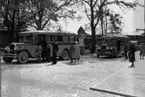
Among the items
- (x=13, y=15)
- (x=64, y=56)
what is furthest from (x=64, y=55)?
(x=13, y=15)

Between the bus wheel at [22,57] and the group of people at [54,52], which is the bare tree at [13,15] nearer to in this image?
the group of people at [54,52]

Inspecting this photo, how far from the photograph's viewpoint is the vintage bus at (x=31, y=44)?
1906cm

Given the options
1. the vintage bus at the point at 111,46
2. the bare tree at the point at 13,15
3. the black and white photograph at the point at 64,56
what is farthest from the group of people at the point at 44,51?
the bare tree at the point at 13,15

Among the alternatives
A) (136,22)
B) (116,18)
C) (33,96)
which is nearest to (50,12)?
(116,18)

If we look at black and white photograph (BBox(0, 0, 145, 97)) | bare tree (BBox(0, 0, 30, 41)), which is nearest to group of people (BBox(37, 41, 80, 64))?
black and white photograph (BBox(0, 0, 145, 97))

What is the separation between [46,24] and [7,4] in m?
6.73

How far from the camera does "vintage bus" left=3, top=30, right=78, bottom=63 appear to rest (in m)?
19.1

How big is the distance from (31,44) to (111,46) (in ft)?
34.6

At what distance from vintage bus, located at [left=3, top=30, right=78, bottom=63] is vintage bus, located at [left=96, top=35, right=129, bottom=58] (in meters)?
4.65

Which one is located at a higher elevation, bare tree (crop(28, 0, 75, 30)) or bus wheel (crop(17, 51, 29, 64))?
bare tree (crop(28, 0, 75, 30))

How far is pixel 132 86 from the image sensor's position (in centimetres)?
908

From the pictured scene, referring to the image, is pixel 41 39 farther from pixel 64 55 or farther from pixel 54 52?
pixel 64 55

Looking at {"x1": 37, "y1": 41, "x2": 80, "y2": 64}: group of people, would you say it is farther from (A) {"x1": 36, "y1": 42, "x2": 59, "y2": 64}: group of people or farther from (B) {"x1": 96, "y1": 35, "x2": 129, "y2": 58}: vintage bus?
(B) {"x1": 96, "y1": 35, "x2": 129, "y2": 58}: vintage bus

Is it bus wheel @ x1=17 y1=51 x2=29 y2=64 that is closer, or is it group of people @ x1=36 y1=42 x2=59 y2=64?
bus wheel @ x1=17 y1=51 x2=29 y2=64
